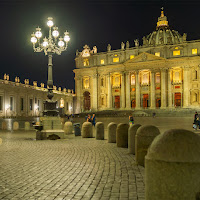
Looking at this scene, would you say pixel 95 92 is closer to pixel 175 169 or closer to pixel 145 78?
pixel 145 78

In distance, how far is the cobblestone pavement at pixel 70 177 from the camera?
16.8ft

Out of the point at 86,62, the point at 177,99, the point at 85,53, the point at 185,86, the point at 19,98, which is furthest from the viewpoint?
the point at 86,62

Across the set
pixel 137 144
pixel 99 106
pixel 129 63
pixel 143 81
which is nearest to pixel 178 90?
pixel 143 81

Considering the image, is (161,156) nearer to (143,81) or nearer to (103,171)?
(103,171)

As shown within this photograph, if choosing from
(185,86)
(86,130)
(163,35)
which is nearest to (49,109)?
(86,130)

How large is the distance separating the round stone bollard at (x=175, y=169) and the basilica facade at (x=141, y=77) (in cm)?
5871

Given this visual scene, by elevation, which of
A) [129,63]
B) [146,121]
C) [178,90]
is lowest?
[146,121]

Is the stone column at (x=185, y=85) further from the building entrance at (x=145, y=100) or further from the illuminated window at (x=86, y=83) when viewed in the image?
the illuminated window at (x=86, y=83)

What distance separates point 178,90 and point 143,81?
943 cm

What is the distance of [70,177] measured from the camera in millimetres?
6477

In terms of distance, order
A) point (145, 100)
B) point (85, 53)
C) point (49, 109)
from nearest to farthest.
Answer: point (49, 109), point (145, 100), point (85, 53)

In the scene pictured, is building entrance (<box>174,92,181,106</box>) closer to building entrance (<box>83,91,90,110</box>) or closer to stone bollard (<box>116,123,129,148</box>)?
building entrance (<box>83,91,90,110</box>)

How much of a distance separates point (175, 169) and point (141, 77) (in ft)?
209

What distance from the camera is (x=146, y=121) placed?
34.4 metres
